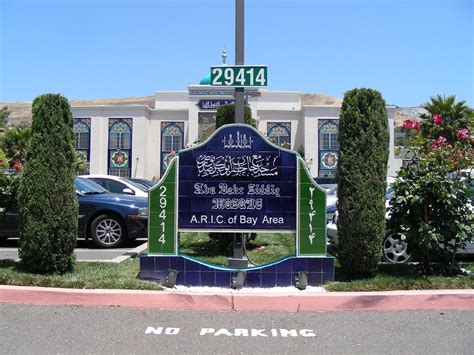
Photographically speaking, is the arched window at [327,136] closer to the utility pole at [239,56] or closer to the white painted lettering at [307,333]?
the utility pole at [239,56]

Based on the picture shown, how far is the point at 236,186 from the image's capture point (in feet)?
22.7

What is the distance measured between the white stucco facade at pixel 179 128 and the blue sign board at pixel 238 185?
120 ft

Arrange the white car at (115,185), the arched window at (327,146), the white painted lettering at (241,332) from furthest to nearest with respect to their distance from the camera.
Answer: the arched window at (327,146)
the white car at (115,185)
the white painted lettering at (241,332)

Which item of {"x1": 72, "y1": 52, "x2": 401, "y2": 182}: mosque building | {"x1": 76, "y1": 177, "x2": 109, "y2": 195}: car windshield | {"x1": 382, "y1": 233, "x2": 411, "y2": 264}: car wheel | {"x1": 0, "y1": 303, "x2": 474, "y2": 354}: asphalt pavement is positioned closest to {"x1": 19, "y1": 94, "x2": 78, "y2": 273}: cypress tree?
{"x1": 0, "y1": 303, "x2": 474, "y2": 354}: asphalt pavement

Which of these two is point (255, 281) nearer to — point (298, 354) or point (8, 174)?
point (298, 354)

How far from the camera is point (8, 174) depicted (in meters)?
7.49

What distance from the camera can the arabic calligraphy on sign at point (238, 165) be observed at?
6.93 m

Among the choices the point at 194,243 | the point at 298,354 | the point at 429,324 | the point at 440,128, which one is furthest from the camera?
the point at 194,243

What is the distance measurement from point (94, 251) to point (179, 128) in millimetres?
37867

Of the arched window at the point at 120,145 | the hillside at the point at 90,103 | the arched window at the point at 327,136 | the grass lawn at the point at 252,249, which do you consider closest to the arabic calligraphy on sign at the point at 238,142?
the grass lawn at the point at 252,249

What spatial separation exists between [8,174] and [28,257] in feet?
4.82

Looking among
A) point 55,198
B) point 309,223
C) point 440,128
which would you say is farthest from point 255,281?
point 440,128

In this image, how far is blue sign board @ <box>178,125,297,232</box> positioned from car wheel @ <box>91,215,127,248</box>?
394cm

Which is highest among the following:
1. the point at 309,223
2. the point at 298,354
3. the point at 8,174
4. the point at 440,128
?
the point at 440,128
